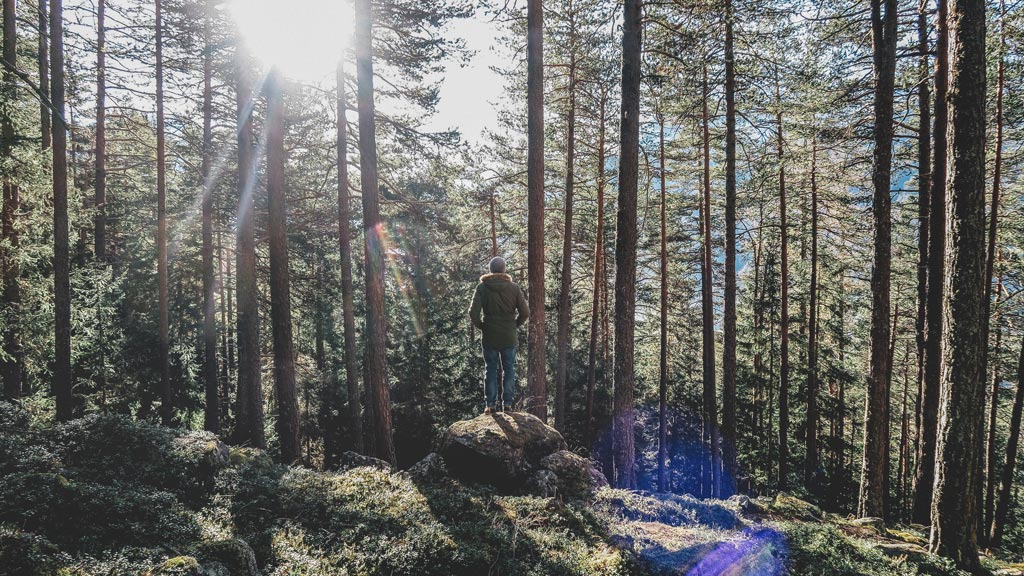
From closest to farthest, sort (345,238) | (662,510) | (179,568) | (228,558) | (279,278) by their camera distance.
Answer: (179,568) < (228,558) < (662,510) < (279,278) < (345,238)

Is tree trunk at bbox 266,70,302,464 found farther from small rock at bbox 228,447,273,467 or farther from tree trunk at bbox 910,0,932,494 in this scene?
tree trunk at bbox 910,0,932,494

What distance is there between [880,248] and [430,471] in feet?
32.8

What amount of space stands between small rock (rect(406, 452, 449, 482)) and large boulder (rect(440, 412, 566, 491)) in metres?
0.11

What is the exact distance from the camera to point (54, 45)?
11.1 metres

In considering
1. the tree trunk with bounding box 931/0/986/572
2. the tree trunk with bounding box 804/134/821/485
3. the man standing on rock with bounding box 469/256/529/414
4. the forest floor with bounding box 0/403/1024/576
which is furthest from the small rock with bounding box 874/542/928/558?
the tree trunk with bounding box 804/134/821/485

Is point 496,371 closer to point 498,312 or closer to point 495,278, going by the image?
point 498,312

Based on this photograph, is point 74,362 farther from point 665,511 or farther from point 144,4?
point 665,511

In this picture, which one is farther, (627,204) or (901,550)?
(627,204)

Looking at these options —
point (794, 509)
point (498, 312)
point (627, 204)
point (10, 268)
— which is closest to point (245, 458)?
point (498, 312)

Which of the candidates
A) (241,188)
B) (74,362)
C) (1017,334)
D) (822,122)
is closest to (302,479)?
(241,188)

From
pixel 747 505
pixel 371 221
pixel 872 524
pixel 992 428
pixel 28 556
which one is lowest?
pixel 992 428

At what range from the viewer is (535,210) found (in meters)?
10.0

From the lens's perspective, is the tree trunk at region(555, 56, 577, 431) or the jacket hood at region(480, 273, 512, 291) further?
the tree trunk at region(555, 56, 577, 431)

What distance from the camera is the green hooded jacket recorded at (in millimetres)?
7250
